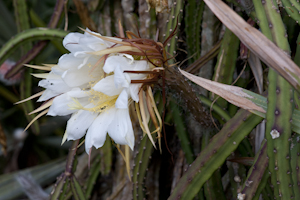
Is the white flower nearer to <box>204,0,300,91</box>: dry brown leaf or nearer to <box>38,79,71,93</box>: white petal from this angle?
<box>38,79,71,93</box>: white petal

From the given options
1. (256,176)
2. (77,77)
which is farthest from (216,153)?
(77,77)

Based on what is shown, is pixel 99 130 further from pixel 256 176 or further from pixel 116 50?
pixel 256 176

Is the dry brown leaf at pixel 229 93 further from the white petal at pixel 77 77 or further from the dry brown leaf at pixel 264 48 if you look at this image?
the white petal at pixel 77 77

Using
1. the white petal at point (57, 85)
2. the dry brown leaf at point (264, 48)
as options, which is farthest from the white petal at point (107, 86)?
the dry brown leaf at point (264, 48)

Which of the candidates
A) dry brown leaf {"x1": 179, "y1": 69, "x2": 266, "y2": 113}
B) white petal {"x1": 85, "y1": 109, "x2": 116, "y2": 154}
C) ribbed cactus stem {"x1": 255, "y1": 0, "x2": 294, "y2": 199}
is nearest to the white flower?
white petal {"x1": 85, "y1": 109, "x2": 116, "y2": 154}

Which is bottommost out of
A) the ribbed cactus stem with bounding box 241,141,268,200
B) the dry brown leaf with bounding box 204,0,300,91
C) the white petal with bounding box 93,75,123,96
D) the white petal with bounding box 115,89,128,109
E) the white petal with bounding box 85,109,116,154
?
the ribbed cactus stem with bounding box 241,141,268,200

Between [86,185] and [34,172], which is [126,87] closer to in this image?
[86,185]

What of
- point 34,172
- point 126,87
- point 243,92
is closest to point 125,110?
point 126,87
